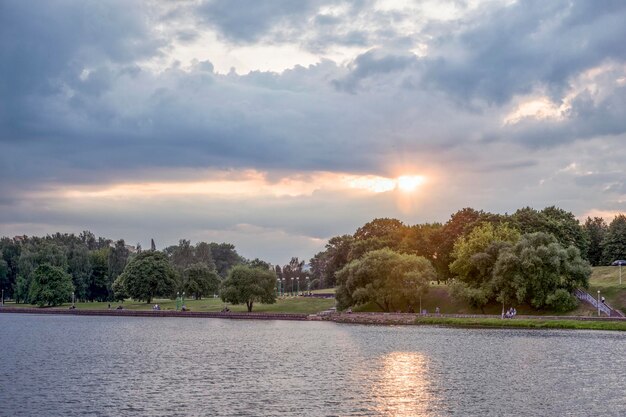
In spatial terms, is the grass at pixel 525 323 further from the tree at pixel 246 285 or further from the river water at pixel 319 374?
the tree at pixel 246 285

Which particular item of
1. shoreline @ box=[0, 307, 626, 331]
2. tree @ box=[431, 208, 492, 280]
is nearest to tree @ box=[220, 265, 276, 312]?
shoreline @ box=[0, 307, 626, 331]

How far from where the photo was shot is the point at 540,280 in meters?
114

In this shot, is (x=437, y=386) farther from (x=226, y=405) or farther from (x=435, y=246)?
(x=435, y=246)

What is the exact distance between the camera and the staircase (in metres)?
106

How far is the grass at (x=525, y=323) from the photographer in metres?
99.1

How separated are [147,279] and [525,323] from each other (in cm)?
10433

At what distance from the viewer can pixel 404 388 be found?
53688mm

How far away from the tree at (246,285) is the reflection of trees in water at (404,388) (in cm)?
7658

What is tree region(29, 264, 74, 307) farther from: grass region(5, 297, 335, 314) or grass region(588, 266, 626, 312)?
grass region(588, 266, 626, 312)

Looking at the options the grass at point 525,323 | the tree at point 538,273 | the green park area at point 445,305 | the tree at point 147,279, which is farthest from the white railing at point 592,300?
the tree at point 147,279

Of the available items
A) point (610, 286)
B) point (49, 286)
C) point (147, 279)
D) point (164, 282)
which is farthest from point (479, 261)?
point (49, 286)

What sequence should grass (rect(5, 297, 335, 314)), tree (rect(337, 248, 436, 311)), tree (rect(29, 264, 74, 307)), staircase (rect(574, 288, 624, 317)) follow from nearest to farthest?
staircase (rect(574, 288, 624, 317)), tree (rect(337, 248, 436, 311)), grass (rect(5, 297, 335, 314)), tree (rect(29, 264, 74, 307))

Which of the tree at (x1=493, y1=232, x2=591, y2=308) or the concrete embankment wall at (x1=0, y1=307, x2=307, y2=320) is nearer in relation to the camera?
the tree at (x1=493, y1=232, x2=591, y2=308)

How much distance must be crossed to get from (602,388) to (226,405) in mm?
27710
